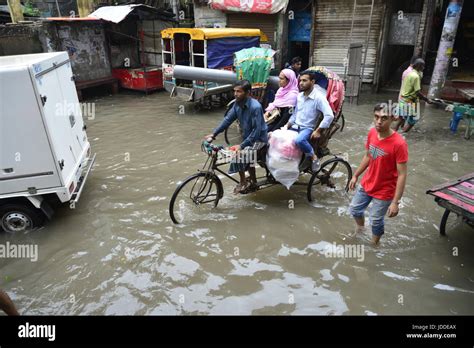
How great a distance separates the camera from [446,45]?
395 inches

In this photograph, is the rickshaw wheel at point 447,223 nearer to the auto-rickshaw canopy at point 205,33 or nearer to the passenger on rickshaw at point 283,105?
the passenger on rickshaw at point 283,105

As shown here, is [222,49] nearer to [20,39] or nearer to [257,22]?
[257,22]

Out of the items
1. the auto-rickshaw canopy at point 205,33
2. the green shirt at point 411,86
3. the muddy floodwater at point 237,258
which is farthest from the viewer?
the auto-rickshaw canopy at point 205,33

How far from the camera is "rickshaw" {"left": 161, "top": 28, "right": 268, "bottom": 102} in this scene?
10484mm

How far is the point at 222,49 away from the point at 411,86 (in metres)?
5.71

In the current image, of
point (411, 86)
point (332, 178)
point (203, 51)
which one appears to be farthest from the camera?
point (203, 51)

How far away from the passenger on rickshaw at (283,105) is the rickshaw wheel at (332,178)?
156cm

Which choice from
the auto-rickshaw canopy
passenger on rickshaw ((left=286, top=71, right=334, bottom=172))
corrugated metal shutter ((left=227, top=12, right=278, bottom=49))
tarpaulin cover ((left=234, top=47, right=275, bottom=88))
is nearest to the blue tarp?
the auto-rickshaw canopy

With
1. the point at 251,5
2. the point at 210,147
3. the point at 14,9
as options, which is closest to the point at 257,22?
the point at 251,5

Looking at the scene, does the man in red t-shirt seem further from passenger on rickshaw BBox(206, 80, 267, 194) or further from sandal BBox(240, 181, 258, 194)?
sandal BBox(240, 181, 258, 194)

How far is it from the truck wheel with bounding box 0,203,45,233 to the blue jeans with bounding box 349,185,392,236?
4448 mm

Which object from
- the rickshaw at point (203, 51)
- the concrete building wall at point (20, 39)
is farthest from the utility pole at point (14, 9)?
the rickshaw at point (203, 51)

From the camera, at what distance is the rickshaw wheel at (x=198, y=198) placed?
17.0ft

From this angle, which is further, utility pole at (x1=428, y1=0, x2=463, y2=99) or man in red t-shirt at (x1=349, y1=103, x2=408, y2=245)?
utility pole at (x1=428, y1=0, x2=463, y2=99)
